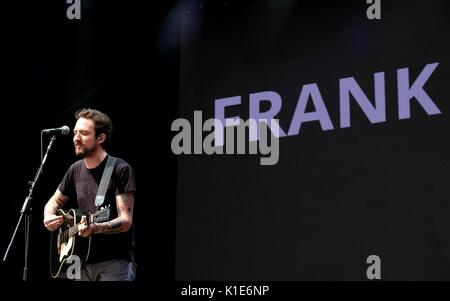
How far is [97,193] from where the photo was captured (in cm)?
386

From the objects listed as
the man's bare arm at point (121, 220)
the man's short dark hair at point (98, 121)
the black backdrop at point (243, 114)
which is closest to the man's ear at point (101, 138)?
the man's short dark hair at point (98, 121)

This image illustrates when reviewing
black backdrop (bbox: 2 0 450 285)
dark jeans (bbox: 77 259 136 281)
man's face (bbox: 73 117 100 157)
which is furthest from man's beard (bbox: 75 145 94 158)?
black backdrop (bbox: 2 0 450 285)

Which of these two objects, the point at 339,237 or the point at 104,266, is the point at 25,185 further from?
the point at 339,237

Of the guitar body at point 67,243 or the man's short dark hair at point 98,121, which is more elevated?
the man's short dark hair at point 98,121

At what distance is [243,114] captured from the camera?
17.9ft

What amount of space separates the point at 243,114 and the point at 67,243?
208 cm

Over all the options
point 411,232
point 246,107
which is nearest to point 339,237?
point 411,232

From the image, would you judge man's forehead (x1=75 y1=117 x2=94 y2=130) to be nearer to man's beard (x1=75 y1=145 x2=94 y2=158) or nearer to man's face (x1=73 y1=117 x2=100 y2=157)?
man's face (x1=73 y1=117 x2=100 y2=157)

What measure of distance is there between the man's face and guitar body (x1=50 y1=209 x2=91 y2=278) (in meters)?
0.39

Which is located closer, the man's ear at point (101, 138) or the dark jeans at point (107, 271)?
the dark jeans at point (107, 271)

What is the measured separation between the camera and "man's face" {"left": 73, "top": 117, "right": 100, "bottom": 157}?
3973 millimetres

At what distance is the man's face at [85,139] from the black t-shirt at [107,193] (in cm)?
11

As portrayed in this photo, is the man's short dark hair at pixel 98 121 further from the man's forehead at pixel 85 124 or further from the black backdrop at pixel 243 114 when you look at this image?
the black backdrop at pixel 243 114

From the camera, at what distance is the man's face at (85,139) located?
13.0ft
